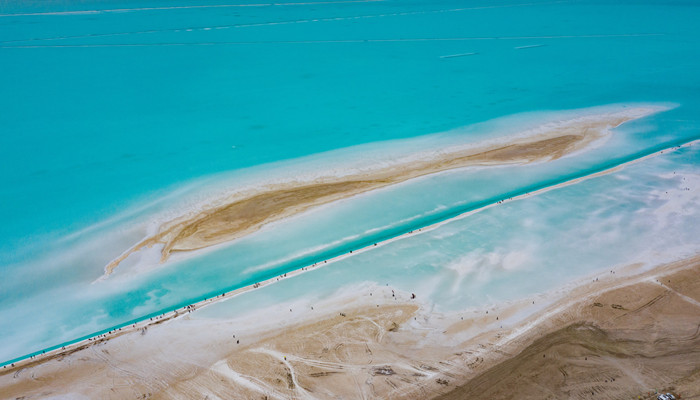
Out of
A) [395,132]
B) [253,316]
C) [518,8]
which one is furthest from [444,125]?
[518,8]

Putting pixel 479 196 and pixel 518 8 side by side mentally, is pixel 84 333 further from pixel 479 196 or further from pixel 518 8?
pixel 518 8

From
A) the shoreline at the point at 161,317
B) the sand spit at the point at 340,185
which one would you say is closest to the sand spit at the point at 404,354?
the shoreline at the point at 161,317

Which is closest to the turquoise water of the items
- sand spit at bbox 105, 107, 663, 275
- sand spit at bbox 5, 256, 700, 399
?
sand spit at bbox 105, 107, 663, 275

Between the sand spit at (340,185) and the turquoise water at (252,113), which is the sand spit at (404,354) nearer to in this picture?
the turquoise water at (252,113)

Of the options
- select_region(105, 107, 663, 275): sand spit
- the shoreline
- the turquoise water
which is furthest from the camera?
select_region(105, 107, 663, 275): sand spit

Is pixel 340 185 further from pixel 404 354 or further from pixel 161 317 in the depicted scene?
A: pixel 404 354

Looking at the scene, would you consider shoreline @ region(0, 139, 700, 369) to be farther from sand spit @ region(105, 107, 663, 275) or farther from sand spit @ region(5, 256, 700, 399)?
sand spit @ region(105, 107, 663, 275)

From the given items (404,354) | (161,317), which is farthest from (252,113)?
(404,354)
